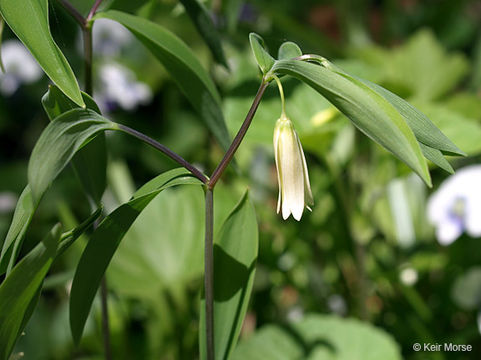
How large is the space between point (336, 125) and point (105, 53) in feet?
2.36

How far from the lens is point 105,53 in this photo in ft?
4.56

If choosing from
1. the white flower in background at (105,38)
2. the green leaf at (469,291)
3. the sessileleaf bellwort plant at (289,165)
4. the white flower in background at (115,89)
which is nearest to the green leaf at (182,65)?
the sessileleaf bellwort plant at (289,165)

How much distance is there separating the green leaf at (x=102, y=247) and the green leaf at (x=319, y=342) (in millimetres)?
411

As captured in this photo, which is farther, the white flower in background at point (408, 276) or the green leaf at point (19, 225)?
the white flower in background at point (408, 276)

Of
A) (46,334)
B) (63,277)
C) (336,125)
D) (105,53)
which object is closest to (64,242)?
(63,277)

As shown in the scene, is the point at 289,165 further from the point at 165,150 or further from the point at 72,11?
the point at 72,11

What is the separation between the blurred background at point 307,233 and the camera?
2.75ft

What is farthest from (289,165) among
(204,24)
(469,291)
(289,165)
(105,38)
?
(105,38)

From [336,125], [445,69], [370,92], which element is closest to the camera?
[370,92]

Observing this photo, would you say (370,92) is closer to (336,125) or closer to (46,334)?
(336,125)

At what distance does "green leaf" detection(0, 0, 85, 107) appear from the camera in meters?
0.37

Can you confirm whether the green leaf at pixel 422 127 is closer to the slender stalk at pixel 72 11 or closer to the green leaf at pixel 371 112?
the green leaf at pixel 371 112

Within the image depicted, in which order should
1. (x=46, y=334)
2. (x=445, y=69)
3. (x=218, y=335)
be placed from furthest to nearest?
(x=445, y=69) → (x=46, y=334) → (x=218, y=335)

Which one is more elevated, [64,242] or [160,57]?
[160,57]
